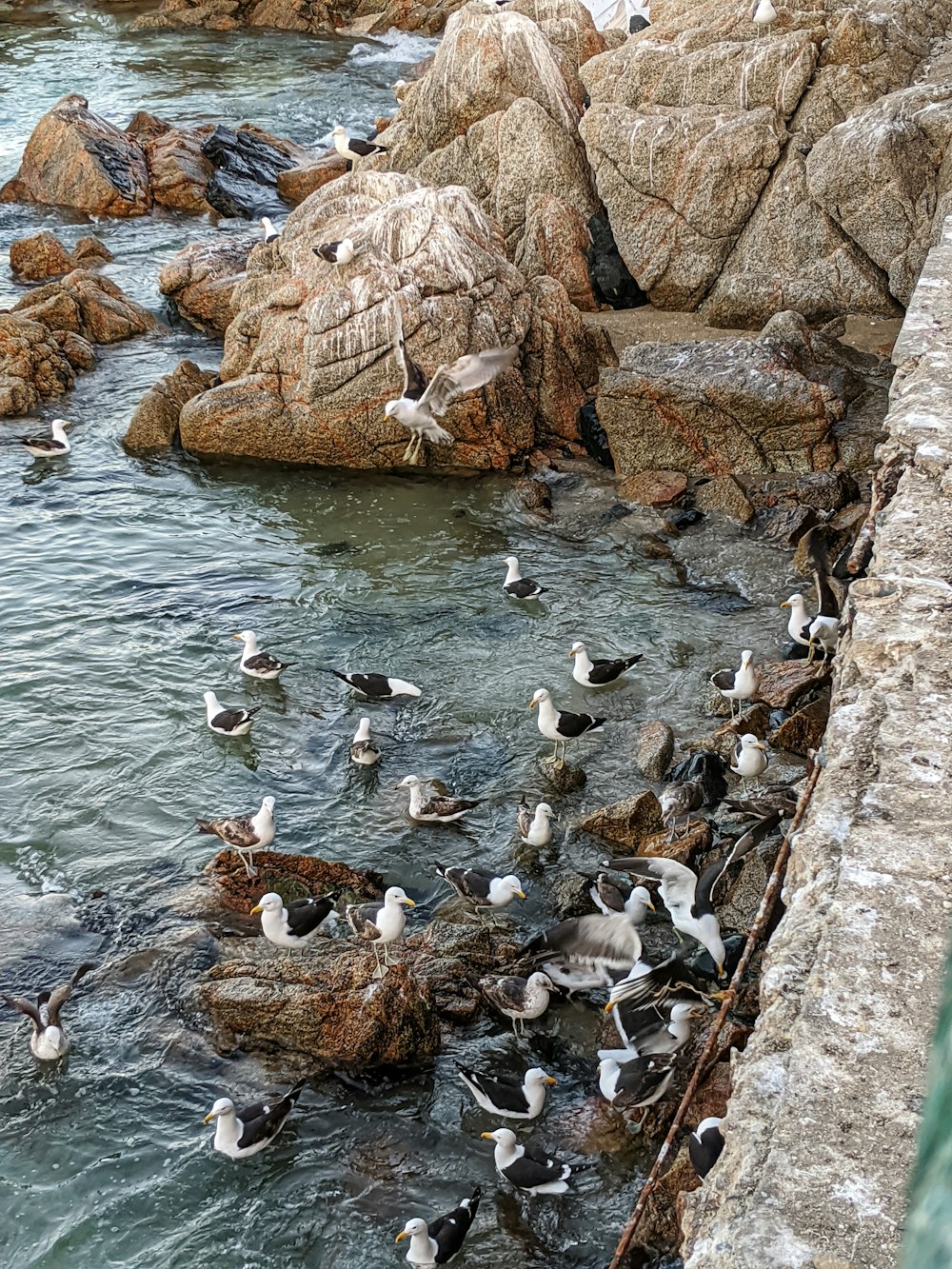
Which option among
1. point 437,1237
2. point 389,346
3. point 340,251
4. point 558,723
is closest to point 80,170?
point 340,251

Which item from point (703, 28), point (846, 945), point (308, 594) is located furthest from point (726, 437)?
point (846, 945)

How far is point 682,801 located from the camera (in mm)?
9297

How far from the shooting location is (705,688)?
1106cm

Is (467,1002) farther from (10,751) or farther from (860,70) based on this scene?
(860,70)

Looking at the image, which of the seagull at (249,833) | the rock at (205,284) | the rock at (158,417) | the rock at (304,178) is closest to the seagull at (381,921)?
the seagull at (249,833)

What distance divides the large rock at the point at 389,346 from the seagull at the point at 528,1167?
9223 mm

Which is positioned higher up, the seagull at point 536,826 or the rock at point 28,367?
the rock at point 28,367

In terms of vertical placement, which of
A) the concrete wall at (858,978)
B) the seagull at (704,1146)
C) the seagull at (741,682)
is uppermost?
the concrete wall at (858,978)

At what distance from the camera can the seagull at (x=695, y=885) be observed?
7.84 m

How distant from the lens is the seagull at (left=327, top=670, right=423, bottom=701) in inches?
433

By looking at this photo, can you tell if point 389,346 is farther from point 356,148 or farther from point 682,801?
point 682,801

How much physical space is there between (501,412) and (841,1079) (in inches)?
468

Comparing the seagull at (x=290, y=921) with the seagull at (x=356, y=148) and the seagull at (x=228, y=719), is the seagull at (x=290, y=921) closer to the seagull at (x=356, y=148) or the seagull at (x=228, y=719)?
the seagull at (x=228, y=719)

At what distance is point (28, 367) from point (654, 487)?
27.0ft
